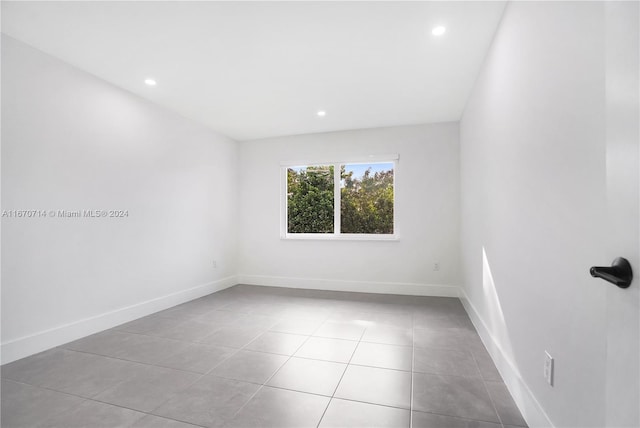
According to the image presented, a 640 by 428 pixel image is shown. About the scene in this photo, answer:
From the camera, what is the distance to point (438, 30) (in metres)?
2.31

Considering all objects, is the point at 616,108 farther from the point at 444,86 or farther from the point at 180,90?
the point at 180,90

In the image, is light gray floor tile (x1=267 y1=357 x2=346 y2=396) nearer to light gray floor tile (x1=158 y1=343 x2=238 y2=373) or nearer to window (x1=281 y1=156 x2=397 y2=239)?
light gray floor tile (x1=158 y1=343 x2=238 y2=373)

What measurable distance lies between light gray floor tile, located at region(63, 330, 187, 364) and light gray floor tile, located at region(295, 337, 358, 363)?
108 centimetres

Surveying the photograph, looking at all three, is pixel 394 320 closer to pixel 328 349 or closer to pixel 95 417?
pixel 328 349

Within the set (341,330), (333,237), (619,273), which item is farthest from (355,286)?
(619,273)

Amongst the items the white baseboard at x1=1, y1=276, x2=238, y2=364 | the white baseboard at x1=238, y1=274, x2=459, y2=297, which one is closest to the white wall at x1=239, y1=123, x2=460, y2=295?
the white baseboard at x1=238, y1=274, x2=459, y2=297

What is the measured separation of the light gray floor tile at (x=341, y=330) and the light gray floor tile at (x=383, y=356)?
22cm

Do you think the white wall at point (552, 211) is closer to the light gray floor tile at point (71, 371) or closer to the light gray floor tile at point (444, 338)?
the light gray floor tile at point (444, 338)

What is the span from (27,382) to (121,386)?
0.68 meters

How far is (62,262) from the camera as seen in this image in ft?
8.94

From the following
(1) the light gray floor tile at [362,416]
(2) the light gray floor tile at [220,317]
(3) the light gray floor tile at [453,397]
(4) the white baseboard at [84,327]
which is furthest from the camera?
(2) the light gray floor tile at [220,317]

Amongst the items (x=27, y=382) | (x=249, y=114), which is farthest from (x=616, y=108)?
(x=249, y=114)

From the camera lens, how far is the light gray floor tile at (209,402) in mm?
1678

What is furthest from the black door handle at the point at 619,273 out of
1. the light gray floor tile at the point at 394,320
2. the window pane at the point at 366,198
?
the window pane at the point at 366,198
